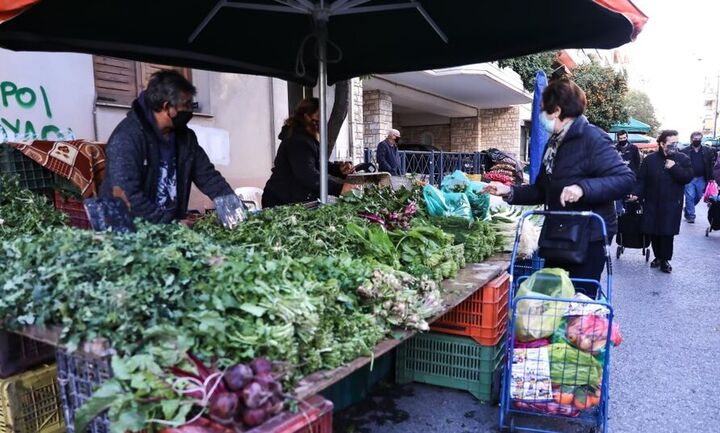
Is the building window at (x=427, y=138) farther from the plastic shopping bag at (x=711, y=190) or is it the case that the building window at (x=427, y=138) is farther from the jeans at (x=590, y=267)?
the jeans at (x=590, y=267)

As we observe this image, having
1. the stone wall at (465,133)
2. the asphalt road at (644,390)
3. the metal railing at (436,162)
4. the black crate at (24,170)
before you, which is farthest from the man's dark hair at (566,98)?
the stone wall at (465,133)

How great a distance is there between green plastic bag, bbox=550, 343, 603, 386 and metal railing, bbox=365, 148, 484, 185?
947 centimetres

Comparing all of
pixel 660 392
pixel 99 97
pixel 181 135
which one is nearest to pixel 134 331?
pixel 181 135

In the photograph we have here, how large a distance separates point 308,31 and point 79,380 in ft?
12.7

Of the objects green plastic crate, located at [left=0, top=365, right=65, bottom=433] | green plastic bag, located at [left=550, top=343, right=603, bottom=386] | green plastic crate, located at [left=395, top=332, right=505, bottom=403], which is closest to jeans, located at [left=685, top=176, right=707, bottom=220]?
green plastic crate, located at [left=395, top=332, right=505, bottom=403]

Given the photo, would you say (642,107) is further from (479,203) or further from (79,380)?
(79,380)

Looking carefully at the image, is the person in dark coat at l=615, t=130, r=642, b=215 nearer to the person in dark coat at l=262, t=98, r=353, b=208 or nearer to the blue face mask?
the blue face mask

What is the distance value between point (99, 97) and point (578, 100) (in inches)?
218

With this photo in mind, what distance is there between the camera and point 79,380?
6.21 feet

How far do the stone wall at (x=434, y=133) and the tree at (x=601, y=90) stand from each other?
554cm

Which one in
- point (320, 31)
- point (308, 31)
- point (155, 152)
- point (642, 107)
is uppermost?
point (642, 107)

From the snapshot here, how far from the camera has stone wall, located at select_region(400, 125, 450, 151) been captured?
72.4 feet

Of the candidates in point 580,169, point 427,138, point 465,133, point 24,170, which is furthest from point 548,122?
point 427,138

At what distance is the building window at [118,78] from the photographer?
6328 millimetres
